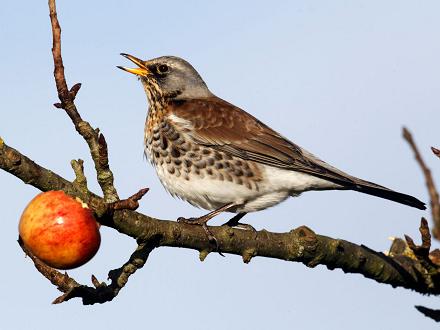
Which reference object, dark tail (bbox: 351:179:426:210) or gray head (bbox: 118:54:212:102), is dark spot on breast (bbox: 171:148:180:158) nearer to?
gray head (bbox: 118:54:212:102)

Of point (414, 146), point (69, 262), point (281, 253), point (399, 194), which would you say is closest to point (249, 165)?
point (399, 194)

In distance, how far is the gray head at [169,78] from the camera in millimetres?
10055

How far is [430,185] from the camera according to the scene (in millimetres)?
2535

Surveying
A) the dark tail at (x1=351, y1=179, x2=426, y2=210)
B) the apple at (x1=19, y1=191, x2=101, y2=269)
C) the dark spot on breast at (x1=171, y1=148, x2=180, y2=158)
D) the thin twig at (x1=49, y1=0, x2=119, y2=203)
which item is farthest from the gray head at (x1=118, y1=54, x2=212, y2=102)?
the apple at (x1=19, y1=191, x2=101, y2=269)

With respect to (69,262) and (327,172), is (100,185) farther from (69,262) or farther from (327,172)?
(327,172)

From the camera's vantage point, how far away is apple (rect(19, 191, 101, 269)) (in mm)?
4746

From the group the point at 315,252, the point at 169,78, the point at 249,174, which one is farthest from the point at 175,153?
the point at 315,252

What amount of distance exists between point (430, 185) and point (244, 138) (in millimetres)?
6910

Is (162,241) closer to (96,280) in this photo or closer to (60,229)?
(96,280)

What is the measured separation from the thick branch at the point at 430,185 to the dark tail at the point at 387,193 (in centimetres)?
604

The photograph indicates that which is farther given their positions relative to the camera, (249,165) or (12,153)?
(249,165)

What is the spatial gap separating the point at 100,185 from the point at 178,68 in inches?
213

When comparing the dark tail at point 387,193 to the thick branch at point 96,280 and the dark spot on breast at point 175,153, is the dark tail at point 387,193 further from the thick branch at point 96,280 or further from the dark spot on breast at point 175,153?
the thick branch at point 96,280

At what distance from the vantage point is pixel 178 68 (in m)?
10.3
